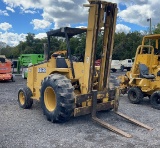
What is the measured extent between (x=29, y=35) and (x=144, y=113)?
49.6 meters

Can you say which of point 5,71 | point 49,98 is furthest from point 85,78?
point 5,71

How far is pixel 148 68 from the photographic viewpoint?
9430mm

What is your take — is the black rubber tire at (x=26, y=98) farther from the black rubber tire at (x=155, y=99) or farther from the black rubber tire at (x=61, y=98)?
the black rubber tire at (x=155, y=99)

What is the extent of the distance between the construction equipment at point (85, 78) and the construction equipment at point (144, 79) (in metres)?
2.27

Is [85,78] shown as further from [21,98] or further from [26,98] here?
[21,98]

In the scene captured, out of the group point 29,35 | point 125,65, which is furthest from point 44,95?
point 29,35

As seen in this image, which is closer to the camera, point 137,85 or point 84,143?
point 84,143

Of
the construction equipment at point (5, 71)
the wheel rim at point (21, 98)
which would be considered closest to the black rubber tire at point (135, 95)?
the wheel rim at point (21, 98)

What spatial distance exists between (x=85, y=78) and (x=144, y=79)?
3413 mm

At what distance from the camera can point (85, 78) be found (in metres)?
5.91

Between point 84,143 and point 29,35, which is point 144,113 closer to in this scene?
point 84,143

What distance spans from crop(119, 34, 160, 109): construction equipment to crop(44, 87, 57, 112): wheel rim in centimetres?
361

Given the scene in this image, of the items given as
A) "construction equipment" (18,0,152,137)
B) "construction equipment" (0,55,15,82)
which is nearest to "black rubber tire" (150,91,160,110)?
"construction equipment" (18,0,152,137)

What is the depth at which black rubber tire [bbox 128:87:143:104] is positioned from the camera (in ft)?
28.4
